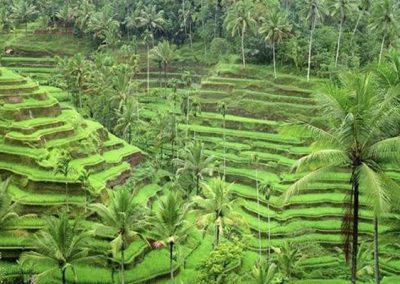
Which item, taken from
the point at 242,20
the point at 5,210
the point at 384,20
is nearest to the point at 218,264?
the point at 5,210

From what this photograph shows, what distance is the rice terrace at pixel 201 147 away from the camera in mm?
20953

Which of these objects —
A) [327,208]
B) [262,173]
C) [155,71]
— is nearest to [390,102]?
[327,208]

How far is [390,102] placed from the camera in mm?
19531

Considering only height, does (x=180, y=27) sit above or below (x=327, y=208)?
above

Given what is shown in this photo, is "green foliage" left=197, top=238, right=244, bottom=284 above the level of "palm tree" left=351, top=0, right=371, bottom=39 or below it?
below

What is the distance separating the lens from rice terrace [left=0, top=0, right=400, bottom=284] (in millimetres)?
20953

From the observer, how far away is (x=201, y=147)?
141ft

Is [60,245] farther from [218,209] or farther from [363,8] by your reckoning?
[363,8]

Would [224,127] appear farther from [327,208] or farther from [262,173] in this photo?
[327,208]

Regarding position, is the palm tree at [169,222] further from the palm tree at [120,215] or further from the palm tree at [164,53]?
the palm tree at [164,53]

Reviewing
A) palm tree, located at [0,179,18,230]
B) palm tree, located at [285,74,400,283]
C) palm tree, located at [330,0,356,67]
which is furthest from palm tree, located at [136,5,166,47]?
palm tree, located at [285,74,400,283]

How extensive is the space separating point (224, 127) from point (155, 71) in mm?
22017

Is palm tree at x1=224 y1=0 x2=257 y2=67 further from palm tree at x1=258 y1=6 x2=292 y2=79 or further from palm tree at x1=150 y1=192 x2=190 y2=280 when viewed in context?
palm tree at x1=150 y1=192 x2=190 y2=280

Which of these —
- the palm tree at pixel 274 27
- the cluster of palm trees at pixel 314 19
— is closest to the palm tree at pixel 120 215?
the cluster of palm trees at pixel 314 19
